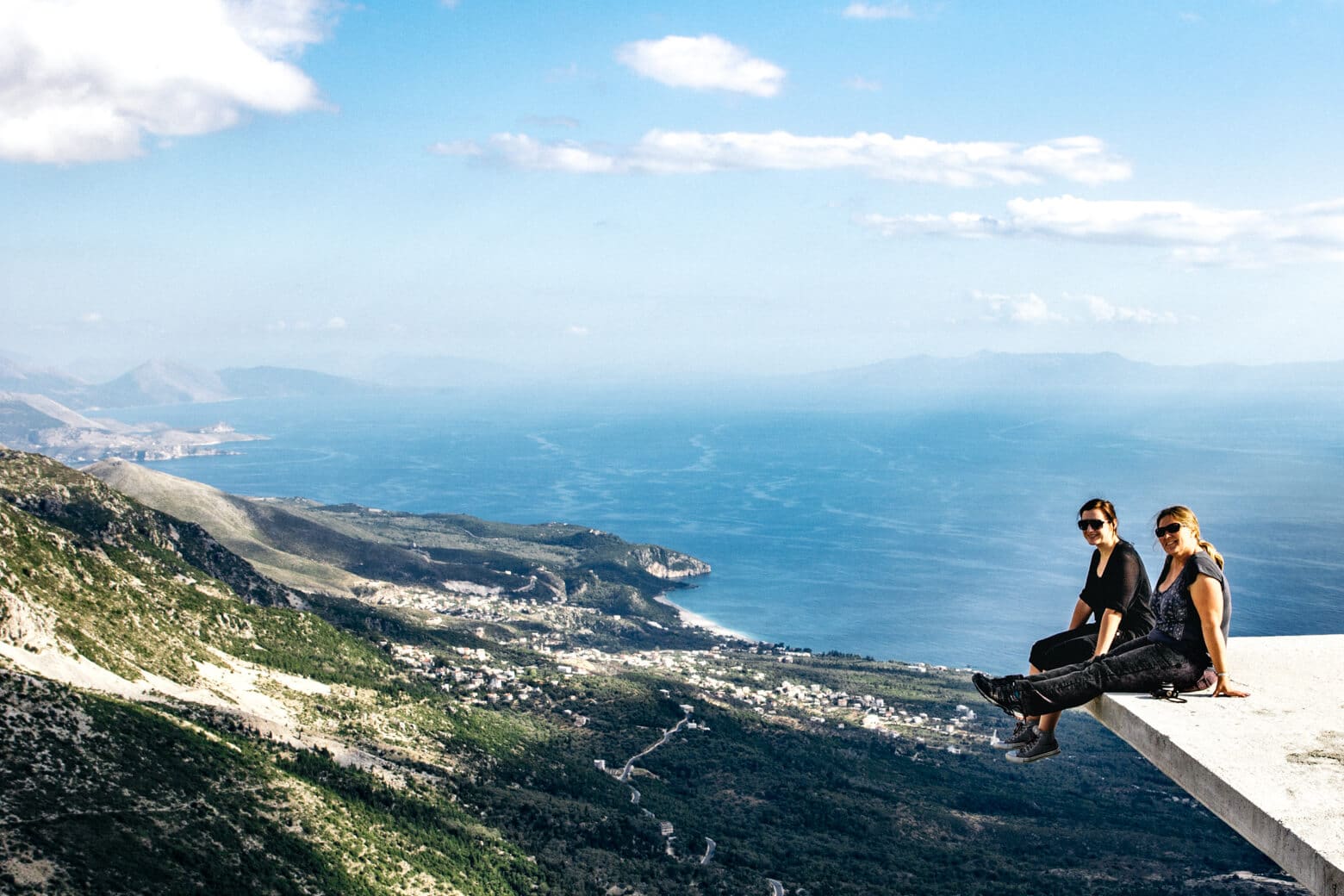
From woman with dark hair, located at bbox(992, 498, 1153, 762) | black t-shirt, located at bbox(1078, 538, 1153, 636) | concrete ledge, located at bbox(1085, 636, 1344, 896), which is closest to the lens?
concrete ledge, located at bbox(1085, 636, 1344, 896)

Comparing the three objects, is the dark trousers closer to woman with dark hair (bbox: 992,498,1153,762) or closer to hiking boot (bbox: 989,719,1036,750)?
woman with dark hair (bbox: 992,498,1153,762)

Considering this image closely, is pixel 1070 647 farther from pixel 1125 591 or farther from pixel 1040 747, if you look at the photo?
pixel 1040 747

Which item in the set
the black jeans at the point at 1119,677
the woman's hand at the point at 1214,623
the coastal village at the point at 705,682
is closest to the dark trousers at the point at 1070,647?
the black jeans at the point at 1119,677

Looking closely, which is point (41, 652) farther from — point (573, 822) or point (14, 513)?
point (573, 822)

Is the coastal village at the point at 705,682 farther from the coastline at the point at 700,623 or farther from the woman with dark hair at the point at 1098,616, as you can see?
the woman with dark hair at the point at 1098,616

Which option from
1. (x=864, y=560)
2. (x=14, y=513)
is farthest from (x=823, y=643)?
(x=14, y=513)

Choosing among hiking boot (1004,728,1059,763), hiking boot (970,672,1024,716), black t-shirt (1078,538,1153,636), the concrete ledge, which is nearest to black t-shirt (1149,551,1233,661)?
the concrete ledge

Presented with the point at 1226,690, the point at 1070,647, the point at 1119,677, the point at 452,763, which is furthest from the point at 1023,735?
the point at 452,763
